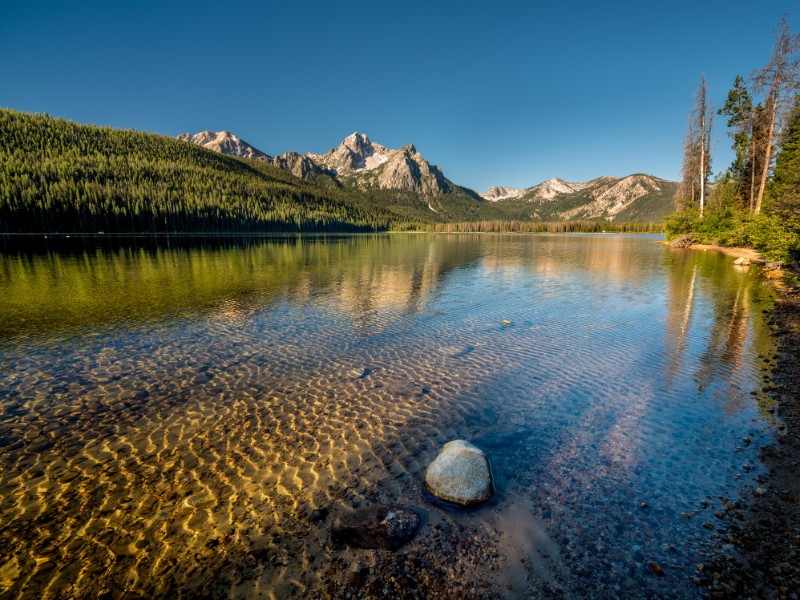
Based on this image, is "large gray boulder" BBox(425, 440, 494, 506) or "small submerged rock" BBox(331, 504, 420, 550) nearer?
"small submerged rock" BBox(331, 504, 420, 550)

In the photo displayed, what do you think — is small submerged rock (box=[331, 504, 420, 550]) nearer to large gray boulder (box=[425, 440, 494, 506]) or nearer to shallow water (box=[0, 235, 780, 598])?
shallow water (box=[0, 235, 780, 598])

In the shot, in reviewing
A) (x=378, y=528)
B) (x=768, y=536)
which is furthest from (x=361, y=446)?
(x=768, y=536)

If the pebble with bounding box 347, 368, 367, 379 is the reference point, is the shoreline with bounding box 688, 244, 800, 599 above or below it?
below

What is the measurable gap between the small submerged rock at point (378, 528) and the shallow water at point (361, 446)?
0.59ft

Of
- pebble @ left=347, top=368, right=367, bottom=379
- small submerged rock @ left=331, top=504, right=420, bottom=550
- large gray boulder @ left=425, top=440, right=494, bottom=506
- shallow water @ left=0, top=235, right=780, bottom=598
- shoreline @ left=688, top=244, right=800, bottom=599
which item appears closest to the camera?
shoreline @ left=688, top=244, right=800, bottom=599

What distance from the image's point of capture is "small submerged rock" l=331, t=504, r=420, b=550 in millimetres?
6203

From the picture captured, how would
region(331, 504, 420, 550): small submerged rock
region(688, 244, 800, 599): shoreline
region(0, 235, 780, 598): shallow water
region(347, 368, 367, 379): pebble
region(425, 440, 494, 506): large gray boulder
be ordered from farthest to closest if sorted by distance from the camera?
region(347, 368, 367, 379): pebble → region(425, 440, 494, 506): large gray boulder → region(331, 504, 420, 550): small submerged rock → region(0, 235, 780, 598): shallow water → region(688, 244, 800, 599): shoreline

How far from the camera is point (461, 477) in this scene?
7.47 meters

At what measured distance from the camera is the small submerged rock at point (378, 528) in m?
6.20

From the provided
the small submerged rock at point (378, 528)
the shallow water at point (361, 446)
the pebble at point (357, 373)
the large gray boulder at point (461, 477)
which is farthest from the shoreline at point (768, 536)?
the pebble at point (357, 373)

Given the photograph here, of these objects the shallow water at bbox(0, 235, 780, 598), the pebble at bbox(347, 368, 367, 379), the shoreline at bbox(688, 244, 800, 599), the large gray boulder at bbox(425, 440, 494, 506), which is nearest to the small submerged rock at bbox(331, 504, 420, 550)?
the shallow water at bbox(0, 235, 780, 598)

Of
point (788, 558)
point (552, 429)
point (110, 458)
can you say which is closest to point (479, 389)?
point (552, 429)

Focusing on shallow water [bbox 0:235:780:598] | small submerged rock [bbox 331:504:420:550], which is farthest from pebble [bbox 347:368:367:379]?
small submerged rock [bbox 331:504:420:550]

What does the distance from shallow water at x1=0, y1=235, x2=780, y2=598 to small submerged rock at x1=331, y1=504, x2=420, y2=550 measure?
7.1 inches
